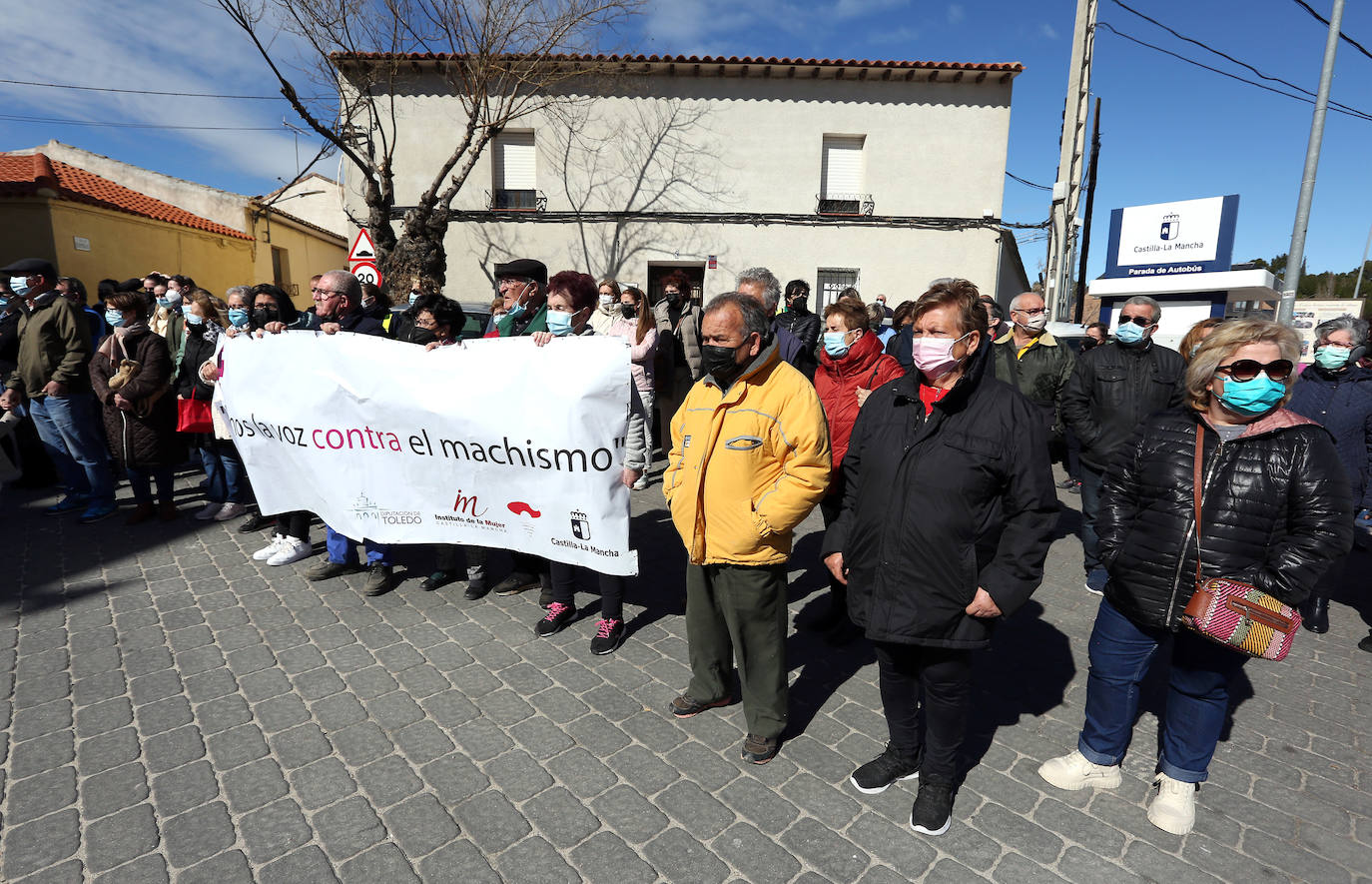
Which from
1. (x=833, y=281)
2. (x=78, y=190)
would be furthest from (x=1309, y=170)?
(x=78, y=190)

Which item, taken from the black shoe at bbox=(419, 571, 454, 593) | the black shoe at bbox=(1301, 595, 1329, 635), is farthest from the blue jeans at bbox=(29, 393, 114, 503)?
the black shoe at bbox=(1301, 595, 1329, 635)

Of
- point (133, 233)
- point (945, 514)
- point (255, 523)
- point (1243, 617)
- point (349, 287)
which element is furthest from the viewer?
point (133, 233)

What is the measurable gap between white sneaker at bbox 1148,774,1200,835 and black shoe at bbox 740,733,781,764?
4.70 ft

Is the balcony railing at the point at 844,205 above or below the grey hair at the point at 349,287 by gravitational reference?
above

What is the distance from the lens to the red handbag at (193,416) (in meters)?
5.74

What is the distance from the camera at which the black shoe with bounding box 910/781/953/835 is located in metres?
2.53

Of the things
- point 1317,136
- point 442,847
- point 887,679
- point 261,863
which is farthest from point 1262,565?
point 1317,136

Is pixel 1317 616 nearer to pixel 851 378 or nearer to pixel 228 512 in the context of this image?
pixel 851 378

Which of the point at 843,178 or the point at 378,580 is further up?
the point at 843,178

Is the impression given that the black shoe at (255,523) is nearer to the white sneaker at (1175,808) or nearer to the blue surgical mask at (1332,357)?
the white sneaker at (1175,808)

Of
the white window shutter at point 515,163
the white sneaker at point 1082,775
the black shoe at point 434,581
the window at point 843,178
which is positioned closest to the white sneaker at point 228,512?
the black shoe at point 434,581

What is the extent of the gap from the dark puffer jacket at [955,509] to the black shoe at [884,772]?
73 cm

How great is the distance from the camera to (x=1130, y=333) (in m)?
4.52

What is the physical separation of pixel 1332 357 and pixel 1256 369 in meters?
3.38
